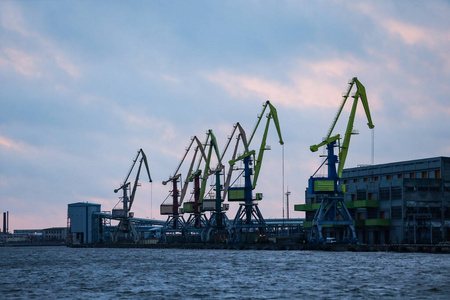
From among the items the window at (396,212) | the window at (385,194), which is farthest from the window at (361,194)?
the window at (396,212)

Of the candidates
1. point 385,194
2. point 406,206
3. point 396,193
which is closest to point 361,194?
point 385,194

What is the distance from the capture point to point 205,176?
194m

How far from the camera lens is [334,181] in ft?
433

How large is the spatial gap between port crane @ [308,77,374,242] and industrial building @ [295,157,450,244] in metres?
5.19

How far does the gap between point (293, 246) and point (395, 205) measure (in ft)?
79.1

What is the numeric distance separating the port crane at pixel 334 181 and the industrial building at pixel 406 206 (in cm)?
519

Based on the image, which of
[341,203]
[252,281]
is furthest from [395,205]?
[252,281]

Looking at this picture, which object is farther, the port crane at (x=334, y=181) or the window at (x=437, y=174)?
the window at (x=437, y=174)

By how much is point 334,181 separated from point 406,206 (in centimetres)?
2127

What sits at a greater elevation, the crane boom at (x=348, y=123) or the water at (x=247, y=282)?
the crane boom at (x=348, y=123)

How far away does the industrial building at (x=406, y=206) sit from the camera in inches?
5719

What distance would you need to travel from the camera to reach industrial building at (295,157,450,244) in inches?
5719

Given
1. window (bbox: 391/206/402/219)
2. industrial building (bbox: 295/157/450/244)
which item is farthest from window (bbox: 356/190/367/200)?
window (bbox: 391/206/402/219)

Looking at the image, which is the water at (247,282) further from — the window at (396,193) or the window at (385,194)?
Answer: the window at (385,194)
